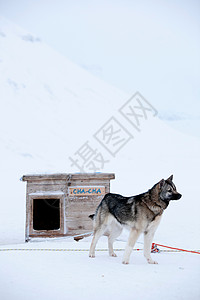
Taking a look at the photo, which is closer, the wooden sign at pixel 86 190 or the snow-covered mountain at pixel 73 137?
the wooden sign at pixel 86 190

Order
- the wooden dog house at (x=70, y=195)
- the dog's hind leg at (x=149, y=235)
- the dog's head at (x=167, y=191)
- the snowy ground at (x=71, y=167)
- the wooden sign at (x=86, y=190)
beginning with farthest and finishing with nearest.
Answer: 1. the wooden sign at (x=86, y=190)
2. the wooden dog house at (x=70, y=195)
3. the dog's hind leg at (x=149, y=235)
4. the dog's head at (x=167, y=191)
5. the snowy ground at (x=71, y=167)

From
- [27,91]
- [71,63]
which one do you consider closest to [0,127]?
[27,91]

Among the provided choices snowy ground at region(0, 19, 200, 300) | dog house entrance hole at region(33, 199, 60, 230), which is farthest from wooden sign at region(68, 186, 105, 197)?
dog house entrance hole at region(33, 199, 60, 230)

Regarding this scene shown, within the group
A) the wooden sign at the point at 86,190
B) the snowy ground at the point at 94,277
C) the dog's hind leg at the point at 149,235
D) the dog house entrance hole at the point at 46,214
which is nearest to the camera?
the snowy ground at the point at 94,277

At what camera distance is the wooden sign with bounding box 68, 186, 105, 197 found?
7836 mm

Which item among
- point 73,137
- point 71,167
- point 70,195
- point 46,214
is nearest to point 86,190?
point 70,195

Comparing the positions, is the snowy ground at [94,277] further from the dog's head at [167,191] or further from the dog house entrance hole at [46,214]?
the dog house entrance hole at [46,214]

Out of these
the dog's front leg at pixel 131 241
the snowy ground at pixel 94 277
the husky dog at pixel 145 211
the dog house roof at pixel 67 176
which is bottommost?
the snowy ground at pixel 94 277

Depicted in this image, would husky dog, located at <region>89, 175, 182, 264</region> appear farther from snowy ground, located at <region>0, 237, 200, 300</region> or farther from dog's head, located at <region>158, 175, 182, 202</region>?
snowy ground, located at <region>0, 237, 200, 300</region>

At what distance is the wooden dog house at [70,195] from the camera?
770 cm

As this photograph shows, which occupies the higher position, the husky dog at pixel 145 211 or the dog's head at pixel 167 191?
the dog's head at pixel 167 191

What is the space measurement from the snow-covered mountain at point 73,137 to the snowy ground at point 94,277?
3204 mm

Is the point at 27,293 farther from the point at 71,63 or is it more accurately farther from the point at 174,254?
the point at 71,63

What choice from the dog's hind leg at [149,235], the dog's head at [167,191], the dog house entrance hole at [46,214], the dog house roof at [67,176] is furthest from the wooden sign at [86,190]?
the dog's head at [167,191]
